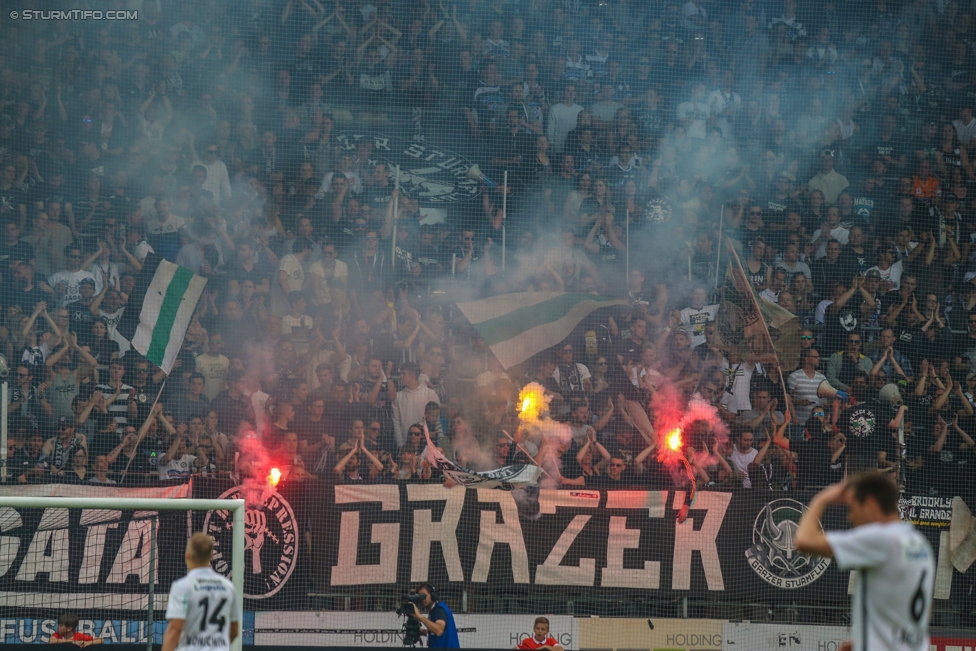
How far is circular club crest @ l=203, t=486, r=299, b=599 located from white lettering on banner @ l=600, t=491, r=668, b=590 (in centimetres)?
331

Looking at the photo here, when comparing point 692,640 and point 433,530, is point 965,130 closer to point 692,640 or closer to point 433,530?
point 692,640

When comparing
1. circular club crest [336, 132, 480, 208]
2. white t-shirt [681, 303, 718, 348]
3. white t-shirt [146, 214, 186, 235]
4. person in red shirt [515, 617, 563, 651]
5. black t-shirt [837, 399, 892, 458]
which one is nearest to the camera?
person in red shirt [515, 617, 563, 651]

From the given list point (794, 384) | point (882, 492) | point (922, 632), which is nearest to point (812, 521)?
point (882, 492)

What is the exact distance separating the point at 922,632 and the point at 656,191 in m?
9.37

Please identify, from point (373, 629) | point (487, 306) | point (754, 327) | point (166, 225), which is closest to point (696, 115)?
point (754, 327)

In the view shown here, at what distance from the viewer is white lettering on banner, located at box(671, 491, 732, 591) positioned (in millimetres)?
10578

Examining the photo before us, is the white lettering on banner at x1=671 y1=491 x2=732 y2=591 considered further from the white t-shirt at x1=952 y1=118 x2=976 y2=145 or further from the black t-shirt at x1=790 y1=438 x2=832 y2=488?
the white t-shirt at x1=952 y1=118 x2=976 y2=145

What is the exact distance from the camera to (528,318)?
1190 centimetres

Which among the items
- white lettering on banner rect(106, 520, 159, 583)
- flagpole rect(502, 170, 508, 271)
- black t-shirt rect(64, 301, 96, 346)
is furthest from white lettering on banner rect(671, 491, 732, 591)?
black t-shirt rect(64, 301, 96, 346)

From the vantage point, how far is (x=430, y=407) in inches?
444

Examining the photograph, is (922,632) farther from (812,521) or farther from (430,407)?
(430,407)

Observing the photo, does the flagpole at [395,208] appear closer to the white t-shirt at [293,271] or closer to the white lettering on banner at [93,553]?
the white t-shirt at [293,271]
